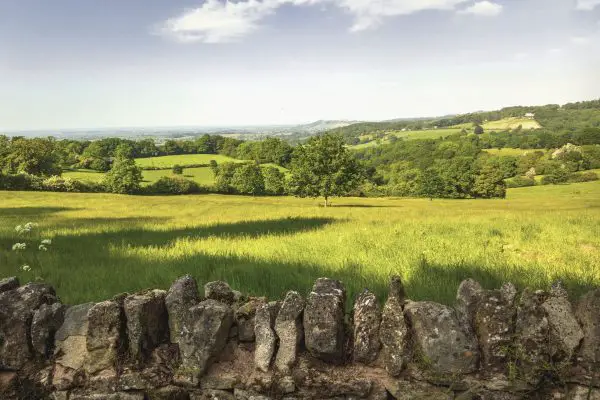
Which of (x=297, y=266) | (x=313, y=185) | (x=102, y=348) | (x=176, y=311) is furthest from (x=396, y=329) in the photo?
(x=313, y=185)

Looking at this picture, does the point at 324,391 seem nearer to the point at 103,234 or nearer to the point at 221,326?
the point at 221,326

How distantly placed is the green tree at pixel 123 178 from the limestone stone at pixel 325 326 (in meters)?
74.9

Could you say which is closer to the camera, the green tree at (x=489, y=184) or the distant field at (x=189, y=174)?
the distant field at (x=189, y=174)

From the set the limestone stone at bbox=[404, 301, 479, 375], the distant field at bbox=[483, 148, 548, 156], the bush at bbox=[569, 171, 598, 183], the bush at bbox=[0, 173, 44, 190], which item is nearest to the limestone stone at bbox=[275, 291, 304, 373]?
the limestone stone at bbox=[404, 301, 479, 375]

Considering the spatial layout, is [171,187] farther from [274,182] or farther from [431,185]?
[431,185]

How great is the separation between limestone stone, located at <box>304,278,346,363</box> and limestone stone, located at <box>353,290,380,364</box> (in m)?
0.13

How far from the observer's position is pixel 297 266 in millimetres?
6000

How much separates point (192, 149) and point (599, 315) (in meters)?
157

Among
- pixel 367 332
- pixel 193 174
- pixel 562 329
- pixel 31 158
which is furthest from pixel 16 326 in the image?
pixel 193 174

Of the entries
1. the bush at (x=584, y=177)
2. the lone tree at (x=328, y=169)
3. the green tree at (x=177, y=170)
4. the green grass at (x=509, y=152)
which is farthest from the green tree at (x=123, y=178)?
the green grass at (x=509, y=152)

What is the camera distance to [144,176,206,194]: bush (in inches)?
2972

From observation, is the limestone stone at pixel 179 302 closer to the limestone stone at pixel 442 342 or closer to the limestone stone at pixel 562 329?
the limestone stone at pixel 442 342

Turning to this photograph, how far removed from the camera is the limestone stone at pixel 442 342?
2980mm

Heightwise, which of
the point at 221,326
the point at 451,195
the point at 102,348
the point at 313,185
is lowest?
the point at 451,195
